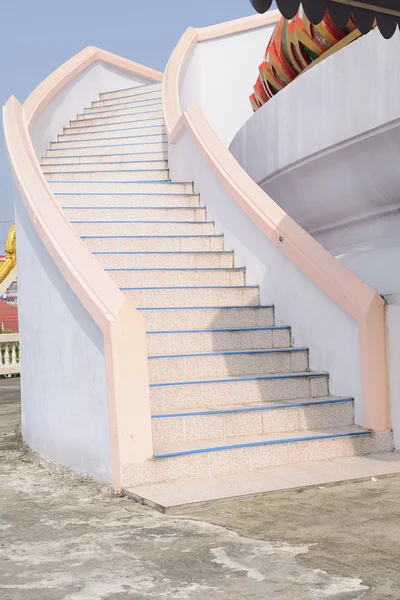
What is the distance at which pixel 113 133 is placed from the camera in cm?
1208

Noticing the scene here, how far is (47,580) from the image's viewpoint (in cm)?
340

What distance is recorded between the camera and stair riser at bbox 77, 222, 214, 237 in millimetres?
7730

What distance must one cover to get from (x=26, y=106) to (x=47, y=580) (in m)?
9.88

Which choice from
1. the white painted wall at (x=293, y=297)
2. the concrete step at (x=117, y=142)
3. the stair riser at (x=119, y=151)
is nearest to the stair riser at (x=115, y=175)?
the stair riser at (x=119, y=151)

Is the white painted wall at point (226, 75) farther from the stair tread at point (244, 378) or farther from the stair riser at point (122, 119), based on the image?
the stair tread at point (244, 378)

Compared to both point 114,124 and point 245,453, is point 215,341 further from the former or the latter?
point 114,124

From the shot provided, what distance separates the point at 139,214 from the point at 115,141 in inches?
149

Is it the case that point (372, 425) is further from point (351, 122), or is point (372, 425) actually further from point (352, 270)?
point (351, 122)

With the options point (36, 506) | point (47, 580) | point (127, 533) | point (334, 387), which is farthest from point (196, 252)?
point (47, 580)

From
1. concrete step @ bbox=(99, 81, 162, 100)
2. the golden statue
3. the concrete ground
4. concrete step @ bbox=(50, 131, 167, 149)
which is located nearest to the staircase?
the concrete ground

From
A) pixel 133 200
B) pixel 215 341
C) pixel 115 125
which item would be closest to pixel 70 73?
pixel 115 125

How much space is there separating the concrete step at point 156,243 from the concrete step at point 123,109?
5284mm

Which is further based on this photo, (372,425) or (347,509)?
(372,425)

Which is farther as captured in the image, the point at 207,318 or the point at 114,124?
the point at 114,124
